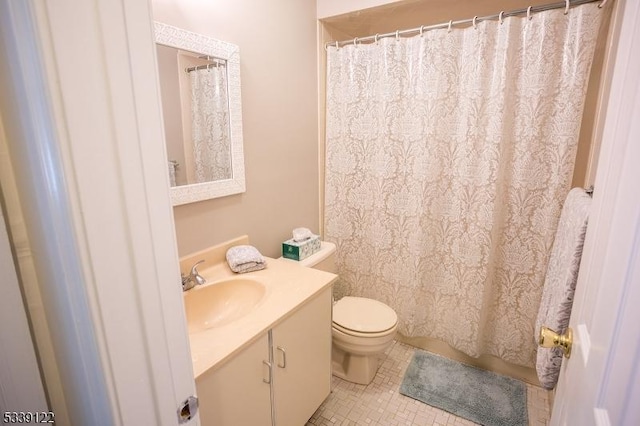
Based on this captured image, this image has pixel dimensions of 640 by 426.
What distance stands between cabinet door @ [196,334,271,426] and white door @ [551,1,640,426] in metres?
0.87

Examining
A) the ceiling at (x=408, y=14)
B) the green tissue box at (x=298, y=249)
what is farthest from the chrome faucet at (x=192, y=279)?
the ceiling at (x=408, y=14)

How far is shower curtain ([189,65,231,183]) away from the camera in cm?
148

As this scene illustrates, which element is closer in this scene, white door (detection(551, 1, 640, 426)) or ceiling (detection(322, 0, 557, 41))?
white door (detection(551, 1, 640, 426))

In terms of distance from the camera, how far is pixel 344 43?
6.81 feet

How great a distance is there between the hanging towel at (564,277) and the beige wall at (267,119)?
1.38 m

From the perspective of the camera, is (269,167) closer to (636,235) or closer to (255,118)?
(255,118)

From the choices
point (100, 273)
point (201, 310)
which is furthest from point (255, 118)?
point (100, 273)

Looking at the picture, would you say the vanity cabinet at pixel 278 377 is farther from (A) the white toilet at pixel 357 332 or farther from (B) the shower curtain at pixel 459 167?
(B) the shower curtain at pixel 459 167

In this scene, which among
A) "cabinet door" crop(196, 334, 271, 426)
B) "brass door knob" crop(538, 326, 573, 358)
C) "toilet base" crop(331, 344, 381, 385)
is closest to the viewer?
"brass door knob" crop(538, 326, 573, 358)

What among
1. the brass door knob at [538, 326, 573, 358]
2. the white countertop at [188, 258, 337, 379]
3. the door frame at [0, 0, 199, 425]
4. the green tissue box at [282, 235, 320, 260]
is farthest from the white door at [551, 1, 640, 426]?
the green tissue box at [282, 235, 320, 260]

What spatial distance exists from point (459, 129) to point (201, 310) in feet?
5.20

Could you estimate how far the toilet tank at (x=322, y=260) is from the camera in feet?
5.98

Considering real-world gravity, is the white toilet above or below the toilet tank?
below

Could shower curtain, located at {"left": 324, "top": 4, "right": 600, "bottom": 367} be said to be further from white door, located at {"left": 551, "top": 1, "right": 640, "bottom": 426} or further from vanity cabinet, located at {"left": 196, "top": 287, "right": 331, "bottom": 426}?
white door, located at {"left": 551, "top": 1, "right": 640, "bottom": 426}
